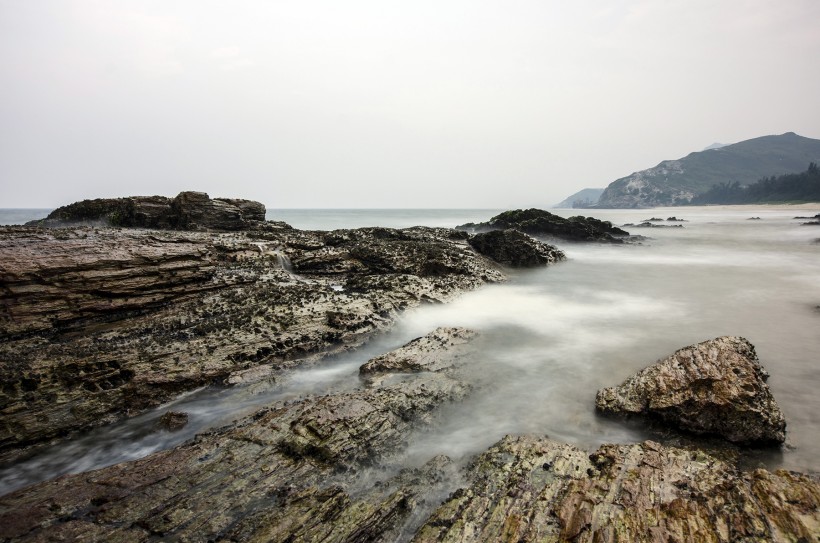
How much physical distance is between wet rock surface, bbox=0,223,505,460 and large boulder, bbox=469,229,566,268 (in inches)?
323

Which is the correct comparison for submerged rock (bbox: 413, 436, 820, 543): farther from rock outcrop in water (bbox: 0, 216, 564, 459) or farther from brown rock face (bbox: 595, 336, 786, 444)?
rock outcrop in water (bbox: 0, 216, 564, 459)

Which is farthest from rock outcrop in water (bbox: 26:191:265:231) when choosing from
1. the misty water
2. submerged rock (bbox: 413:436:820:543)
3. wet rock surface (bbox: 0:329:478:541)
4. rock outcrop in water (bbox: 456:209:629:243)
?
rock outcrop in water (bbox: 456:209:629:243)

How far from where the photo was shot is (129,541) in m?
3.93

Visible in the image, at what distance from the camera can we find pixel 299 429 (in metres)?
5.79

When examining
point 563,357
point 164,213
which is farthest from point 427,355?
point 164,213

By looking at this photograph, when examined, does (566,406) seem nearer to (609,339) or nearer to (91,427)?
(609,339)

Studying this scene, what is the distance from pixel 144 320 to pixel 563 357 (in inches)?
443

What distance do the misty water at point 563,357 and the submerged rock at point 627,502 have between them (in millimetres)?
1219

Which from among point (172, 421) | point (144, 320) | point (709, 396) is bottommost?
point (172, 421)

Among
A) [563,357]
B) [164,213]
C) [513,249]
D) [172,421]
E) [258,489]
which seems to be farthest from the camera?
[513,249]

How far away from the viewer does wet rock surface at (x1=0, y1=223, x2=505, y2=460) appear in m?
6.84

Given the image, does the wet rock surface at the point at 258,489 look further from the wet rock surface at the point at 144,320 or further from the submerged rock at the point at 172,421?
the wet rock surface at the point at 144,320

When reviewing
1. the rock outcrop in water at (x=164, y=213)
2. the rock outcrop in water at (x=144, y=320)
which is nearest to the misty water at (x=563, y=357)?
the rock outcrop in water at (x=144, y=320)

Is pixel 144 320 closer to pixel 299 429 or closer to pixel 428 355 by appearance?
pixel 299 429
